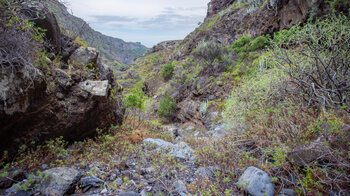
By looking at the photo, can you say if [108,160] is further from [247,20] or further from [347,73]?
[247,20]

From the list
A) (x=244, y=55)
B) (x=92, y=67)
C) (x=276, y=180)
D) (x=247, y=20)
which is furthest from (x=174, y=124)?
(x=247, y=20)

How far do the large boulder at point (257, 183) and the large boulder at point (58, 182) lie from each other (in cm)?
267

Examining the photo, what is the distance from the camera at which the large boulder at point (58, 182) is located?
2.58m

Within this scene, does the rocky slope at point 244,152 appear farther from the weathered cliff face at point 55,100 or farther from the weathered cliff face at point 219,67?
the weathered cliff face at point 219,67

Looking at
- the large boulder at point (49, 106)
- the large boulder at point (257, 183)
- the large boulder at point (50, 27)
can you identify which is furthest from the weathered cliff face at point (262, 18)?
the large boulder at point (50, 27)

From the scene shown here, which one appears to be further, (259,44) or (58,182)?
(259,44)

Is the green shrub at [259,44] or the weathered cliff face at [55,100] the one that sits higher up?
the green shrub at [259,44]

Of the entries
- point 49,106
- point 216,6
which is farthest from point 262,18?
point 216,6

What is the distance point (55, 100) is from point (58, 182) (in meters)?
2.12

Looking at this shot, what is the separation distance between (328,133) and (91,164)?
448 cm

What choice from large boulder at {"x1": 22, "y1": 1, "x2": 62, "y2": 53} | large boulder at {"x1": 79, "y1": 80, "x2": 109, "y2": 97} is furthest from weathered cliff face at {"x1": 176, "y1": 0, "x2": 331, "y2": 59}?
large boulder at {"x1": 22, "y1": 1, "x2": 62, "y2": 53}

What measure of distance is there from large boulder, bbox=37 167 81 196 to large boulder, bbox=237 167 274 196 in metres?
2.67

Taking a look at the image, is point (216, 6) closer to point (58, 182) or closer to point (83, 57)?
point (83, 57)

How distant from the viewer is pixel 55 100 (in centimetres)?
405
